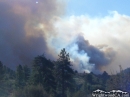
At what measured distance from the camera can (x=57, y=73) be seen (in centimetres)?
6762

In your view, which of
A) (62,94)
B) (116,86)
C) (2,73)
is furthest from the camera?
(2,73)

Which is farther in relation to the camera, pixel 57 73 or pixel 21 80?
pixel 21 80

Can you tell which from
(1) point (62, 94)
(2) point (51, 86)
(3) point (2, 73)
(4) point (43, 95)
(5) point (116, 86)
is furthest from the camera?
(3) point (2, 73)

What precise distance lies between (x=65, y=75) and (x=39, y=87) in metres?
17.2

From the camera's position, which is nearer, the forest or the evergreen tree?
the forest

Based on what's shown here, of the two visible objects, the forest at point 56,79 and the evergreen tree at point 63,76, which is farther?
the evergreen tree at point 63,76

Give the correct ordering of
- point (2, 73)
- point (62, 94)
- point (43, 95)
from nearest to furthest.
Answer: point (43, 95)
point (62, 94)
point (2, 73)

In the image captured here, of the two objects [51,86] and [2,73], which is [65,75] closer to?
[51,86]

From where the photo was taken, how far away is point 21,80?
75250mm

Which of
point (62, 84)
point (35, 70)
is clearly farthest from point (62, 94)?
point (35, 70)

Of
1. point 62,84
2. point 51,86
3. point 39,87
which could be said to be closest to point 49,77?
point 51,86

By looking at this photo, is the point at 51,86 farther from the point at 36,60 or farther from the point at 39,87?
the point at 39,87

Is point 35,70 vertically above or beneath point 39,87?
above

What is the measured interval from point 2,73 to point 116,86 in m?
29.6
